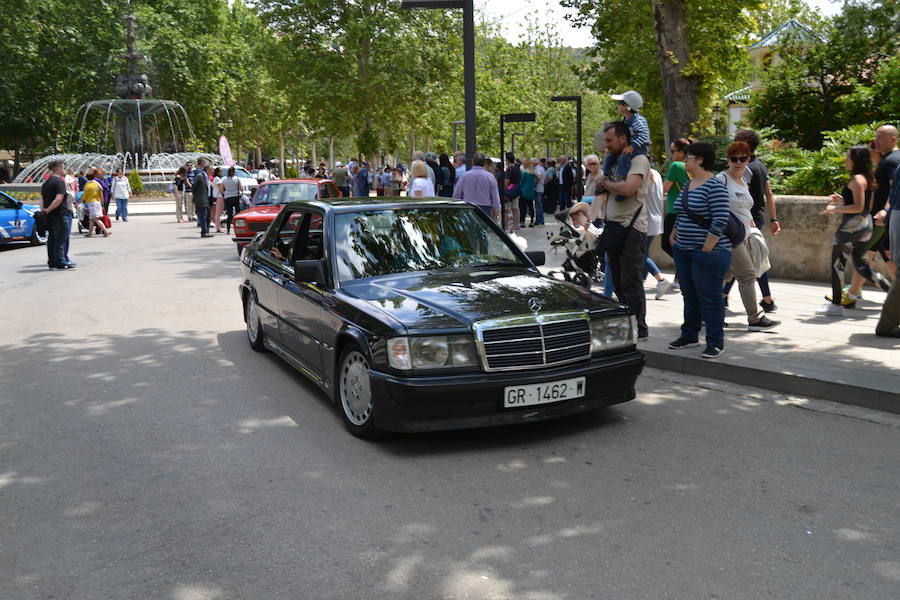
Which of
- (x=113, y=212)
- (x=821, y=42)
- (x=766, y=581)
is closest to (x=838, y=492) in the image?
(x=766, y=581)

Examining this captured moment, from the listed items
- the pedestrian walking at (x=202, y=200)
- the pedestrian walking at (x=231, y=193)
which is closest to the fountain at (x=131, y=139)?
the pedestrian walking at (x=231, y=193)

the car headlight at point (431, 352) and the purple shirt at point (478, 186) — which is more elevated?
Result: the purple shirt at point (478, 186)

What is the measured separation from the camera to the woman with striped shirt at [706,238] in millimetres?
7348

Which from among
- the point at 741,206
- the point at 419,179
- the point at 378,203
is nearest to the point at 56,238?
the point at 419,179

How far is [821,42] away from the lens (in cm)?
2373

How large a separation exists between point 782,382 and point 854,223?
330 centimetres

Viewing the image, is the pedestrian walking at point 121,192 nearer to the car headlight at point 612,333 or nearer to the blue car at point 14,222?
the blue car at point 14,222

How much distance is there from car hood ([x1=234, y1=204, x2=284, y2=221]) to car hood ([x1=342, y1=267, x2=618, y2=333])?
36.1ft

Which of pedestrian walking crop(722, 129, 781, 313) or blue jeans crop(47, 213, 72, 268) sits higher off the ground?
pedestrian walking crop(722, 129, 781, 313)

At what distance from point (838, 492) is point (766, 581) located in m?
1.28

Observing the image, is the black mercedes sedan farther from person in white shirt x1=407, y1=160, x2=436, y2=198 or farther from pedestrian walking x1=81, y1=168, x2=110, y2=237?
pedestrian walking x1=81, y1=168, x2=110, y2=237

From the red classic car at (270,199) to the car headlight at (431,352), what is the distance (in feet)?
39.5

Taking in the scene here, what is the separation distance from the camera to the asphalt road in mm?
3801

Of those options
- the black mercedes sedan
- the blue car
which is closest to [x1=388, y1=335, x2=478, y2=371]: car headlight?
the black mercedes sedan
